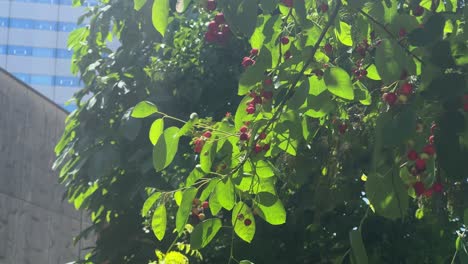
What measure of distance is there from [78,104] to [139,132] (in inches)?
38.8

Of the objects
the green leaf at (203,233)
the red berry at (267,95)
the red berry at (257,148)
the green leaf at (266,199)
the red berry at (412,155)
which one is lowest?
the green leaf at (203,233)

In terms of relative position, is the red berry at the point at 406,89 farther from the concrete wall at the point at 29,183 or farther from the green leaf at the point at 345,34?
the concrete wall at the point at 29,183

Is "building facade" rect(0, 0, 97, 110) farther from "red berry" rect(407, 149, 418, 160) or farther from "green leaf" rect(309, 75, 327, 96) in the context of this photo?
"red berry" rect(407, 149, 418, 160)

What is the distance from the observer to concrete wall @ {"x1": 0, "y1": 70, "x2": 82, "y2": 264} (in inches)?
376

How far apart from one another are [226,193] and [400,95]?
1.93ft

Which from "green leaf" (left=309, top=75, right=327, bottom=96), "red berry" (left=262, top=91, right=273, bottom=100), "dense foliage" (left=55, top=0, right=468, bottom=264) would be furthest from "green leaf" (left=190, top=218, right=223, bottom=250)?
"green leaf" (left=309, top=75, right=327, bottom=96)

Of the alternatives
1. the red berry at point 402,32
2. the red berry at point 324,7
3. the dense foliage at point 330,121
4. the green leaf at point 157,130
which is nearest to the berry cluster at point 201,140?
the dense foliage at point 330,121

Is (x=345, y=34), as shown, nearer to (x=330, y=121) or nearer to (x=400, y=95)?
(x=330, y=121)

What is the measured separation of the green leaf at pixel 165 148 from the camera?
2.22 metres

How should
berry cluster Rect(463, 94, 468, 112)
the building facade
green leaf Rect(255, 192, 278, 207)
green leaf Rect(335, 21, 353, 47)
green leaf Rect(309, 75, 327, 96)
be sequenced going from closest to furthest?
1. berry cluster Rect(463, 94, 468, 112)
2. green leaf Rect(309, 75, 327, 96)
3. green leaf Rect(255, 192, 278, 207)
4. green leaf Rect(335, 21, 353, 47)
5. the building facade

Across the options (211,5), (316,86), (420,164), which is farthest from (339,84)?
(211,5)

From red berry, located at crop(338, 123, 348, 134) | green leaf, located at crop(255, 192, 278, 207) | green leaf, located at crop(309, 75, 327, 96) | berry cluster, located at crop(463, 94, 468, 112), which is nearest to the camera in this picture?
berry cluster, located at crop(463, 94, 468, 112)

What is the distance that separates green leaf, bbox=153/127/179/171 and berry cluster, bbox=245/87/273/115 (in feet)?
0.82

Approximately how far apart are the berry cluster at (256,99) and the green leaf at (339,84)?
22 cm
